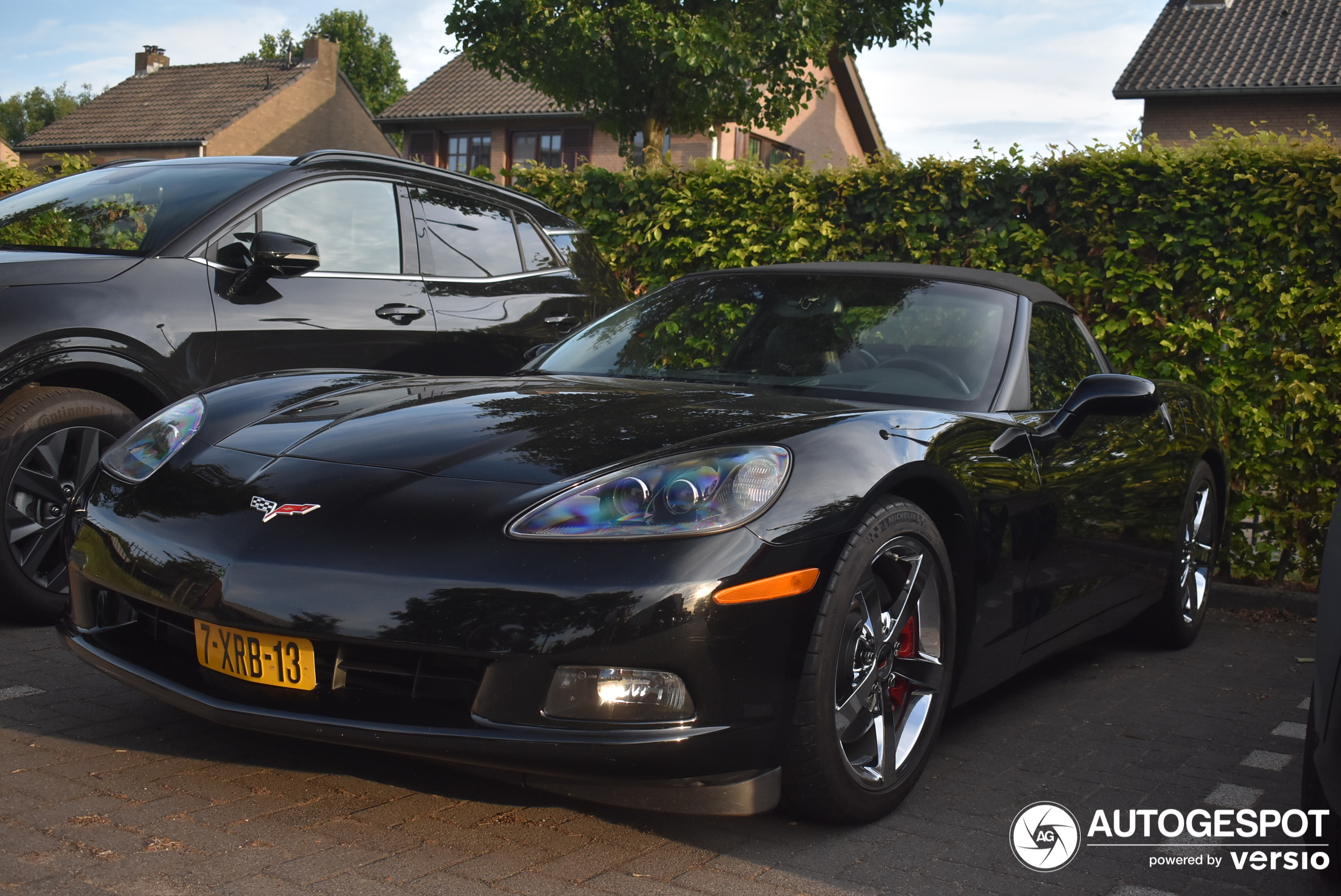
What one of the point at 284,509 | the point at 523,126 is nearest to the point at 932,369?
the point at 284,509

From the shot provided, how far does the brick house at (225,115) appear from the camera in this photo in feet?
127

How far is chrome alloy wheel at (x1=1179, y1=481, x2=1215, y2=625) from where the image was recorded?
198 inches

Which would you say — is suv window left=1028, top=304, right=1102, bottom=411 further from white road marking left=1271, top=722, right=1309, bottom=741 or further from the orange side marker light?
the orange side marker light

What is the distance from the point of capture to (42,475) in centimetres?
420

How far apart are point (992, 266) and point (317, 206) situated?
380 centimetres

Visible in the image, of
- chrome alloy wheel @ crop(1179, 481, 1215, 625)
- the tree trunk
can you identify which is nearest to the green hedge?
chrome alloy wheel @ crop(1179, 481, 1215, 625)

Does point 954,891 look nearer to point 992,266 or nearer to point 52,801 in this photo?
point 52,801

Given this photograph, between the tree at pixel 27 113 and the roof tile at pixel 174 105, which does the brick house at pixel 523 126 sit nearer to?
the roof tile at pixel 174 105

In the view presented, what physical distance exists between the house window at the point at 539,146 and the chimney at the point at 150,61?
699 inches

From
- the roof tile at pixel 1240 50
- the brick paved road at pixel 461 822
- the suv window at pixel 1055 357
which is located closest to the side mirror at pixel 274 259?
the brick paved road at pixel 461 822

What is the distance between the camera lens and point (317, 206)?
509 centimetres

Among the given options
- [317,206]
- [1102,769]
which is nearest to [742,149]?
[317,206]

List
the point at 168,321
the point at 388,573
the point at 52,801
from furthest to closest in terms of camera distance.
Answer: the point at 168,321 → the point at 52,801 → the point at 388,573

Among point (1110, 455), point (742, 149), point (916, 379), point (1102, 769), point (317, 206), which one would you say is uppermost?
point (742, 149)
